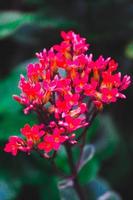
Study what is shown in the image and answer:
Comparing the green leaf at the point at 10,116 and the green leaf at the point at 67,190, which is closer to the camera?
the green leaf at the point at 67,190

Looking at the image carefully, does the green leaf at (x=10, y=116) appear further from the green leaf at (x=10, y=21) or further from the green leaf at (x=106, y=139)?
the green leaf at (x=106, y=139)

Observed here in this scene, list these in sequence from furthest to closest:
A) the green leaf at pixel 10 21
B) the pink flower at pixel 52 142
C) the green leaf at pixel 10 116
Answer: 1. the green leaf at pixel 10 21
2. the green leaf at pixel 10 116
3. the pink flower at pixel 52 142

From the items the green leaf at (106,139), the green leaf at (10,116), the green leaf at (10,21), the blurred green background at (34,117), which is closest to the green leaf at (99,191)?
the blurred green background at (34,117)

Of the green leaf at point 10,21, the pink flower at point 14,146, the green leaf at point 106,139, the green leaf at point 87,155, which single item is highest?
the green leaf at point 10,21

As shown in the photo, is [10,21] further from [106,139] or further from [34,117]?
[106,139]

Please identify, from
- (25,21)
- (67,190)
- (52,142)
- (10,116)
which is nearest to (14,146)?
(52,142)

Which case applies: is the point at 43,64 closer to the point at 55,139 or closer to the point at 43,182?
the point at 55,139

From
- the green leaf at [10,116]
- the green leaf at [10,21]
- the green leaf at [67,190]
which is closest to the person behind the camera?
the green leaf at [67,190]
